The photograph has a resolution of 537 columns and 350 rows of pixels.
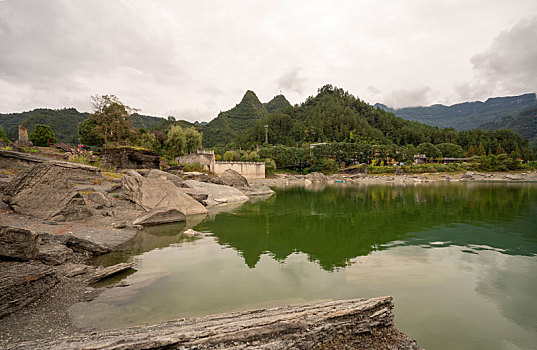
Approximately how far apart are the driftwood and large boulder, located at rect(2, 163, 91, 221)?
10.3 m

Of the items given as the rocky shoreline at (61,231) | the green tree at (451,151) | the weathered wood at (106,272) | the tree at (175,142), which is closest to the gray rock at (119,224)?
the rocky shoreline at (61,231)

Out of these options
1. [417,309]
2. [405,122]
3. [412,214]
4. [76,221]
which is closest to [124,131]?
[76,221]

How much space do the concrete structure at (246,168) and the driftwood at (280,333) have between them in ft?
215

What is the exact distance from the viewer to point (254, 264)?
1097 centimetres

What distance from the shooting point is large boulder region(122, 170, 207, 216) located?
19.0 metres

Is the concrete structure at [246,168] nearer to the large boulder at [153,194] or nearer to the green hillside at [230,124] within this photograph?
the large boulder at [153,194]

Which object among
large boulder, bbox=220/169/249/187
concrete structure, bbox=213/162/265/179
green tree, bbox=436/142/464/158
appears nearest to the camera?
large boulder, bbox=220/169/249/187

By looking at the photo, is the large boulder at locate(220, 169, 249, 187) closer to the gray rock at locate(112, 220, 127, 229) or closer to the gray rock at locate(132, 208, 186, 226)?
the gray rock at locate(132, 208, 186, 226)

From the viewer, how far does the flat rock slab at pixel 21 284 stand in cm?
584

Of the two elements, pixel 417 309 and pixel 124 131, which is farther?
pixel 124 131

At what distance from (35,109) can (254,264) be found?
150853mm

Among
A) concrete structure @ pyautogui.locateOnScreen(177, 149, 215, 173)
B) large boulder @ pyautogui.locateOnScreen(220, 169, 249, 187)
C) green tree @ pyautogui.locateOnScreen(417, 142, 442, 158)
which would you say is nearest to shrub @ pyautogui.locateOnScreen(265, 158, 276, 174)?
concrete structure @ pyautogui.locateOnScreen(177, 149, 215, 173)

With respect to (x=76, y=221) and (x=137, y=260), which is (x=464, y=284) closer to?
(x=137, y=260)

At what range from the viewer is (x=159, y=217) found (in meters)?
17.3
